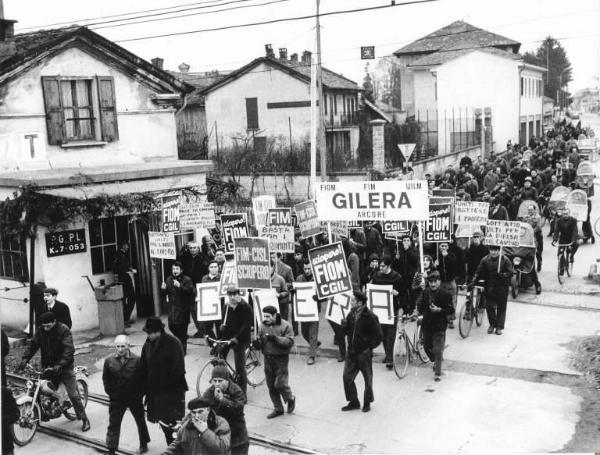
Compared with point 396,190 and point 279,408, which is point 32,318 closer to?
point 279,408

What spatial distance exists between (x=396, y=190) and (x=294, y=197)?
70.7 ft

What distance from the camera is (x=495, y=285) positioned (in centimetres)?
1401

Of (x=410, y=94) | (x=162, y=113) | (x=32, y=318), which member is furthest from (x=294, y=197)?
(x=410, y=94)

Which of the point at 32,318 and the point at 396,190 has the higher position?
the point at 396,190

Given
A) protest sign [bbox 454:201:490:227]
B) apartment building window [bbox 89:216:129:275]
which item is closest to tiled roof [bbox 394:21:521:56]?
protest sign [bbox 454:201:490:227]

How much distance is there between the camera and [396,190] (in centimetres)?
1321

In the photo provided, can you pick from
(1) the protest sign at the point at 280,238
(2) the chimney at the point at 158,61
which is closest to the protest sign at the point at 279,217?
(1) the protest sign at the point at 280,238

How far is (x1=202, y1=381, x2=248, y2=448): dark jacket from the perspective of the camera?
7785 millimetres

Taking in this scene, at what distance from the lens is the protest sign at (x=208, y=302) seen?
13312mm

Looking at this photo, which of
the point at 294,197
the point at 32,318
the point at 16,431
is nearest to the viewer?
the point at 16,431

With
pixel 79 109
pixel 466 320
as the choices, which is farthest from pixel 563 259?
pixel 79 109

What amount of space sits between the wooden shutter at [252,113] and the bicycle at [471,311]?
32.2 m

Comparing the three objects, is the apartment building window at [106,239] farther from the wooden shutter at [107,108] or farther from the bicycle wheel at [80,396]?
the bicycle wheel at [80,396]

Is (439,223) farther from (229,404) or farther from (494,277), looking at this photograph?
(229,404)
